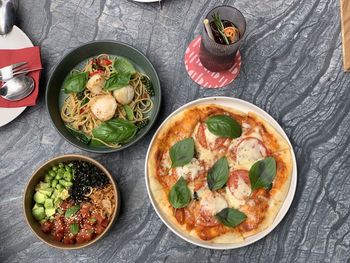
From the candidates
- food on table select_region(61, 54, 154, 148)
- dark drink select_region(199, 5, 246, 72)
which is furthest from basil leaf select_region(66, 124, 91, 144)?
dark drink select_region(199, 5, 246, 72)

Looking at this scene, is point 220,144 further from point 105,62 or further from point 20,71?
point 20,71

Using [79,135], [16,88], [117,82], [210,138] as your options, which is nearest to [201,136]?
[210,138]

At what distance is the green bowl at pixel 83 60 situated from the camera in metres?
1.94

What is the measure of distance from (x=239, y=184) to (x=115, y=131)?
503 mm

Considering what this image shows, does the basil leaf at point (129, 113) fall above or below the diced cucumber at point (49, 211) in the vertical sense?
above

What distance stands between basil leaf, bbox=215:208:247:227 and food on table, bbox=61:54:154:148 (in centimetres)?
45

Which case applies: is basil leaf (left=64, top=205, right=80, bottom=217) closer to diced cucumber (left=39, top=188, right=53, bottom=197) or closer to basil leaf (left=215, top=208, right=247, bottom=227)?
diced cucumber (left=39, top=188, right=53, bottom=197)

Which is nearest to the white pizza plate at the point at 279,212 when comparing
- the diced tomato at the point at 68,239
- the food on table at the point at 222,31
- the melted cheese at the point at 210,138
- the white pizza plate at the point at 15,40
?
the melted cheese at the point at 210,138

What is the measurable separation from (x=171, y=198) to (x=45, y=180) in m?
0.50

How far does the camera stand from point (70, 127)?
2.04 metres

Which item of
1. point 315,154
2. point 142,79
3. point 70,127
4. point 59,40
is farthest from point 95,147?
point 315,154

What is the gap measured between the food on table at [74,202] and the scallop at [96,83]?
0.95 feet

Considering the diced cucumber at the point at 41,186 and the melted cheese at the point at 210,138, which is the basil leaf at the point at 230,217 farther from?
the diced cucumber at the point at 41,186

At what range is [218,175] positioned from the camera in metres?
1.89
